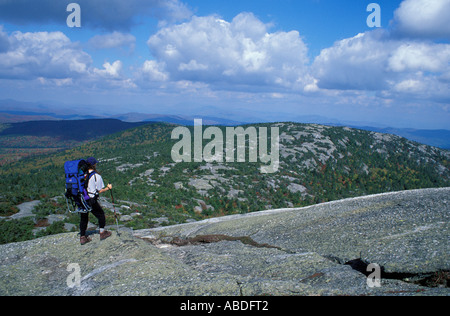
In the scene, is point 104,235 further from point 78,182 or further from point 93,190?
point 78,182

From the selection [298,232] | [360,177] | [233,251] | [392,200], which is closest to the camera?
[233,251]

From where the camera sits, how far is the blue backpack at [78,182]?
11039mm

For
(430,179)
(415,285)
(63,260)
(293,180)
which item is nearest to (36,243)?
(63,260)

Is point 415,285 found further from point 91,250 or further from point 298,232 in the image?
point 91,250

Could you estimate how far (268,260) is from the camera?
408 inches

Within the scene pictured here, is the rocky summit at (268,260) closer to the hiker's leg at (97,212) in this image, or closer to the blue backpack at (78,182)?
the hiker's leg at (97,212)

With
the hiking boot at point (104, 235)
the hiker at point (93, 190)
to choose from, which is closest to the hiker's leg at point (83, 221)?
the hiker at point (93, 190)

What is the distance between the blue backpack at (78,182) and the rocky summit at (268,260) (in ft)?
6.80

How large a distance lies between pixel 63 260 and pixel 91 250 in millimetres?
1093

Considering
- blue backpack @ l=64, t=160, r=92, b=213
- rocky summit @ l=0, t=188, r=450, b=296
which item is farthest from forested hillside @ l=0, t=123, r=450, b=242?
rocky summit @ l=0, t=188, r=450, b=296

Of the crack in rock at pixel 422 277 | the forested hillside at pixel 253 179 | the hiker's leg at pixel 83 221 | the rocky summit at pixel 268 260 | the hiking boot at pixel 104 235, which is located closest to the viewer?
the crack in rock at pixel 422 277

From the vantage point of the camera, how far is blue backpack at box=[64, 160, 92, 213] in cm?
1104
